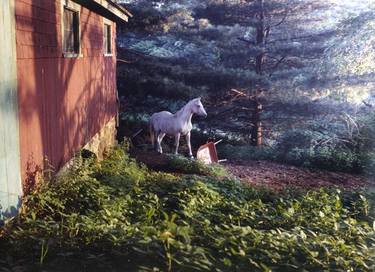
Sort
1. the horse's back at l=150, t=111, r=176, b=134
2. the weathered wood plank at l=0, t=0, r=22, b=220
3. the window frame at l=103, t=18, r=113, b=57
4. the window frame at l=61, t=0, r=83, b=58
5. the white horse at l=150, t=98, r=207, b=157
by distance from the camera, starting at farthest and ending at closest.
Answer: the horse's back at l=150, t=111, r=176, b=134
the white horse at l=150, t=98, r=207, b=157
the window frame at l=103, t=18, r=113, b=57
the window frame at l=61, t=0, r=83, b=58
the weathered wood plank at l=0, t=0, r=22, b=220

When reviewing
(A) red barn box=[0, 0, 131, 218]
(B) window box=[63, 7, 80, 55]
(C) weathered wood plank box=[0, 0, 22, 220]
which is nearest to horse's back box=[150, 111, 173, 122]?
(A) red barn box=[0, 0, 131, 218]

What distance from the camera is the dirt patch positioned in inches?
367

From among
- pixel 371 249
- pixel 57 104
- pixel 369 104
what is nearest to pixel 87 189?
pixel 57 104

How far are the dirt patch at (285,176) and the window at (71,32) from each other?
4235mm

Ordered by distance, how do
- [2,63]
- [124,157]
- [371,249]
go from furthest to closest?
[124,157] < [2,63] < [371,249]

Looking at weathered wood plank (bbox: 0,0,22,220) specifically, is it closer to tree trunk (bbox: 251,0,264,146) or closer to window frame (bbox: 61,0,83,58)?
window frame (bbox: 61,0,83,58)

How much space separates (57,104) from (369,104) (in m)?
12.6

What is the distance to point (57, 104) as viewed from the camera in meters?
6.10

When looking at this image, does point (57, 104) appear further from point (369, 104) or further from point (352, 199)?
point (369, 104)

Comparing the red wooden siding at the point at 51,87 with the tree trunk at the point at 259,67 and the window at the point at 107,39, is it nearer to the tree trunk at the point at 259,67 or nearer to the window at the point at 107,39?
the window at the point at 107,39

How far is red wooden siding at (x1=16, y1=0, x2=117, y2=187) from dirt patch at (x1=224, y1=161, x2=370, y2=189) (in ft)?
11.7

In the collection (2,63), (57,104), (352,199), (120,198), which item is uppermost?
(2,63)

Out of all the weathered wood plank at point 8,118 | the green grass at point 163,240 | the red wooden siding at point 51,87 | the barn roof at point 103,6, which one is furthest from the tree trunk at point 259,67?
the weathered wood plank at point 8,118

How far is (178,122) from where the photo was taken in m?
11.1
